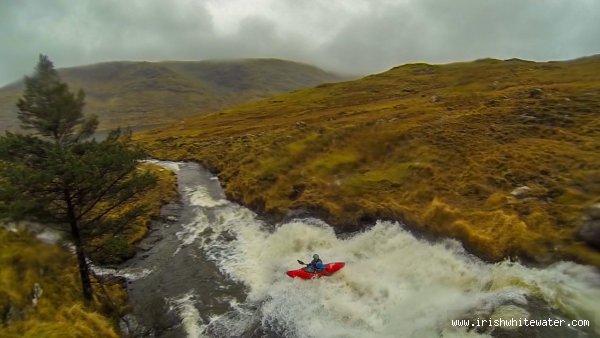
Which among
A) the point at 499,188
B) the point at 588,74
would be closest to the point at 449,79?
the point at 588,74

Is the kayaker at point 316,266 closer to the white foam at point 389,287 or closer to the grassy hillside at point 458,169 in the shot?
the white foam at point 389,287

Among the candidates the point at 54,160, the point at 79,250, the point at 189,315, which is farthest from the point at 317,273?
the point at 54,160

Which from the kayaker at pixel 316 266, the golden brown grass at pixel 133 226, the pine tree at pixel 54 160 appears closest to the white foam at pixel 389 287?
the kayaker at pixel 316 266

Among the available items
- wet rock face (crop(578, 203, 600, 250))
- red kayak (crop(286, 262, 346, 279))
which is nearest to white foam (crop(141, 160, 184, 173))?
red kayak (crop(286, 262, 346, 279))

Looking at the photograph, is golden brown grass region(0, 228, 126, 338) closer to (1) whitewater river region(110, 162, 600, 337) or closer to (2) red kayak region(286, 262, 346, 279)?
(1) whitewater river region(110, 162, 600, 337)

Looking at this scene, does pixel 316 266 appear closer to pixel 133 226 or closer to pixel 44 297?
pixel 44 297
